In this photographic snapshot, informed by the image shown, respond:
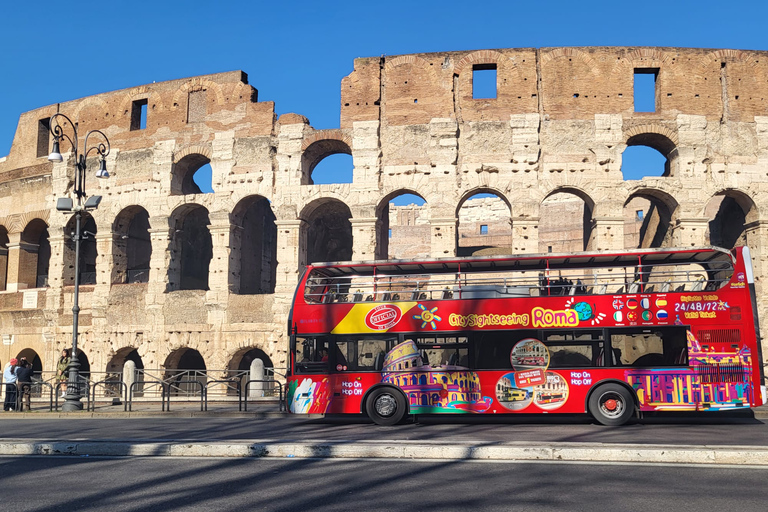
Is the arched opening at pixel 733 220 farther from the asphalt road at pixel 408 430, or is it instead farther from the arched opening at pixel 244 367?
the arched opening at pixel 244 367

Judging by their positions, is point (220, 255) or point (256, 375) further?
point (220, 255)

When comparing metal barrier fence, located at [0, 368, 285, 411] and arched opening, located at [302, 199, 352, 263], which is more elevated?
arched opening, located at [302, 199, 352, 263]

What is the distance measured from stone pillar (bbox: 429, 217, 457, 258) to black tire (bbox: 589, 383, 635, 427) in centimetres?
943

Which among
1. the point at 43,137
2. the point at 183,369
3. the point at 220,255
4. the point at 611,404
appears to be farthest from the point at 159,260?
the point at 611,404

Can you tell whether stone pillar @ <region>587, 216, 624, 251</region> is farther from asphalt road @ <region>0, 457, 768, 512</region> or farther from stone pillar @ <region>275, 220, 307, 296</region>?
asphalt road @ <region>0, 457, 768, 512</region>

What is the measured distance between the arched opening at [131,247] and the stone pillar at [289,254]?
20.6 ft

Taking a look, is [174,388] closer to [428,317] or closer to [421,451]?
[428,317]

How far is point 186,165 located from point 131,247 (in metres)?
5.29

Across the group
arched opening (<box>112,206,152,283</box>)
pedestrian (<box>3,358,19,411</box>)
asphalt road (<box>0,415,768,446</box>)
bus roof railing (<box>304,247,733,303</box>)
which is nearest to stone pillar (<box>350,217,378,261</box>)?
bus roof railing (<box>304,247,733,303</box>)

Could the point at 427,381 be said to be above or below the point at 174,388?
above

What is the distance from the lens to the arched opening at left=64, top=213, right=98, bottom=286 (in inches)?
1014

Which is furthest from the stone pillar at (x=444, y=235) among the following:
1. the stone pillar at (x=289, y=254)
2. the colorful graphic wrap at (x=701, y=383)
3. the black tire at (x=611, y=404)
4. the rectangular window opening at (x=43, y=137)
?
the rectangular window opening at (x=43, y=137)

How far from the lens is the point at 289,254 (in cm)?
2275

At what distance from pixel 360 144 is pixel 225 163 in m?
4.83
